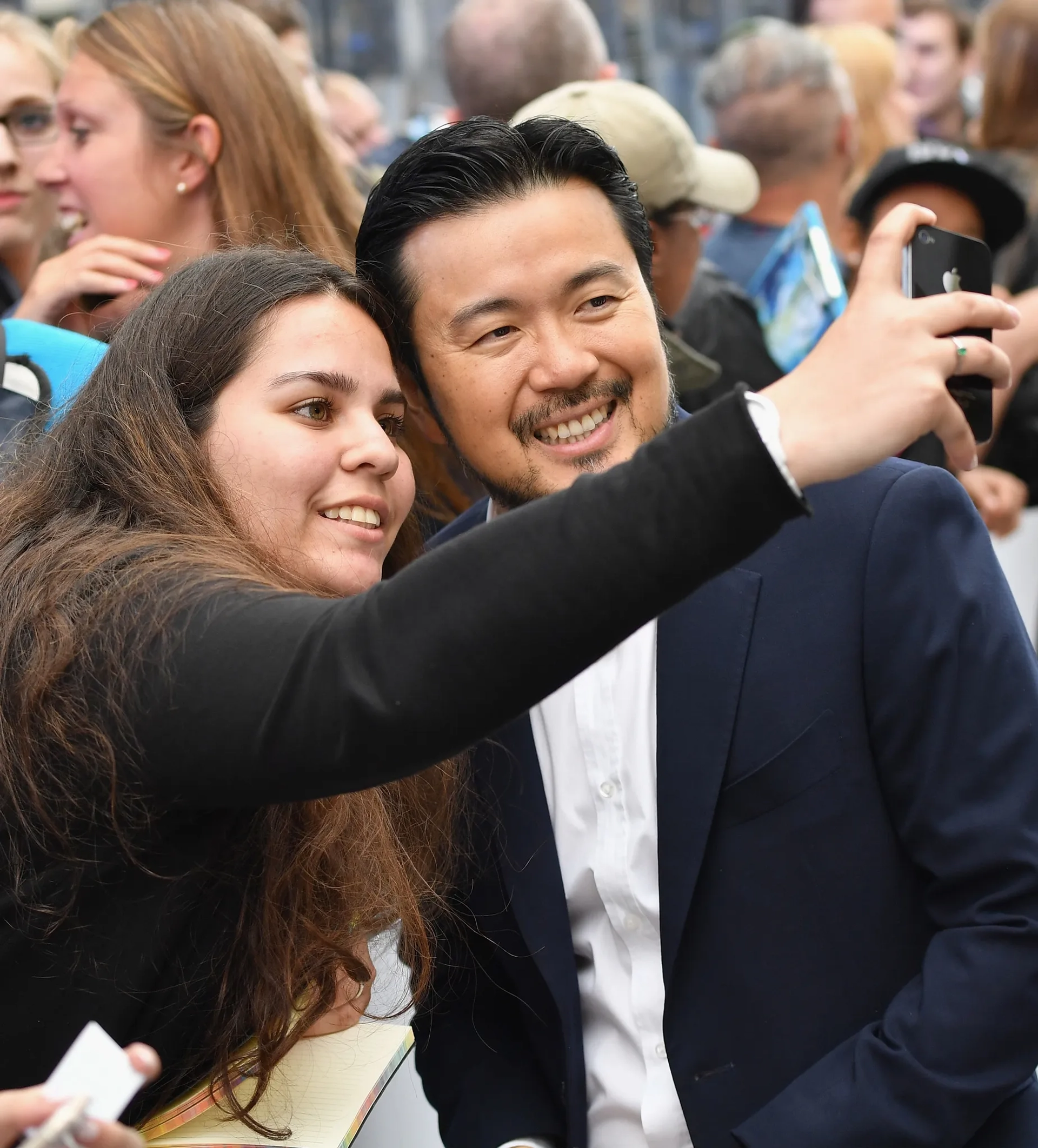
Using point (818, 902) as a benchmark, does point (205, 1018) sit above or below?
above

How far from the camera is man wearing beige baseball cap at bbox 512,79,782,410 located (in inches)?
137

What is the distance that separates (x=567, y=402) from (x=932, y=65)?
5.96 m

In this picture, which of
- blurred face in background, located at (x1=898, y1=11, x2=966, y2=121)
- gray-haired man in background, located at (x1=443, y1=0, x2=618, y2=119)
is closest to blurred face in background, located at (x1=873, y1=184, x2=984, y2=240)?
gray-haired man in background, located at (x1=443, y1=0, x2=618, y2=119)

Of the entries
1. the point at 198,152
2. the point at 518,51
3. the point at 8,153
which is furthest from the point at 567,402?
the point at 518,51

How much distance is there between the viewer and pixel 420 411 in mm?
2447

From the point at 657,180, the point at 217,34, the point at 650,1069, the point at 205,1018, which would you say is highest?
the point at 217,34

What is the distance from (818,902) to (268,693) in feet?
2.89

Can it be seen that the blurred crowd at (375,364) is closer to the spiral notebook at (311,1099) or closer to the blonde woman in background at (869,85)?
the spiral notebook at (311,1099)

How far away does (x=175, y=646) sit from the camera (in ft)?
4.68

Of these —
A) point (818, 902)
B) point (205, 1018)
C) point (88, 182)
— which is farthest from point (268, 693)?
point (88, 182)

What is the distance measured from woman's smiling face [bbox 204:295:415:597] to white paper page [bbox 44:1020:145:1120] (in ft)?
2.46

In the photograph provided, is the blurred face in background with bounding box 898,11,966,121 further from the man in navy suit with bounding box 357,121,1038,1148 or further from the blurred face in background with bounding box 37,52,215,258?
the man in navy suit with bounding box 357,121,1038,1148

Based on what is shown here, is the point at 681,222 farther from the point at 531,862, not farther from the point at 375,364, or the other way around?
the point at 531,862

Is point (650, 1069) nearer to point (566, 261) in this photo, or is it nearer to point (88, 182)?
point (566, 261)
